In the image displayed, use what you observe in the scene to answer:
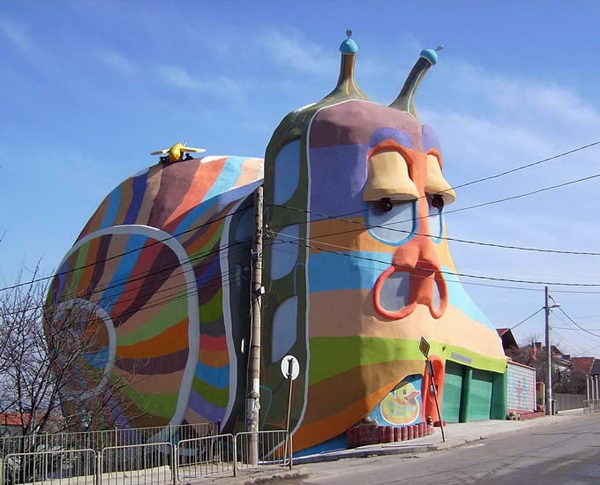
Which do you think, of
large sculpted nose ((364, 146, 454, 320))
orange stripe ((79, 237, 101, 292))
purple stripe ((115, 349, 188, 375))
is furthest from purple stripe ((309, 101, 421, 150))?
orange stripe ((79, 237, 101, 292))

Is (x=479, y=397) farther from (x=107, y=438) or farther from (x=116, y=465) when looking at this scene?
(x=116, y=465)

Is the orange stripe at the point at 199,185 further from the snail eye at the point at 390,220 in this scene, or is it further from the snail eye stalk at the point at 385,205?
the snail eye stalk at the point at 385,205

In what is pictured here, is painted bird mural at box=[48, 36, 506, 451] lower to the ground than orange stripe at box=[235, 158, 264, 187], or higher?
lower

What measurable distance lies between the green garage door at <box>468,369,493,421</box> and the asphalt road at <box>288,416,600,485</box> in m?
7.78

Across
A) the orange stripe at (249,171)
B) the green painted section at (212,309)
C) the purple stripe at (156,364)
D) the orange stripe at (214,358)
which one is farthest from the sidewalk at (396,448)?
the orange stripe at (249,171)

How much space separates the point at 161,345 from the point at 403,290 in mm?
9549

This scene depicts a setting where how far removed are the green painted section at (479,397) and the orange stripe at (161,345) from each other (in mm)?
10754

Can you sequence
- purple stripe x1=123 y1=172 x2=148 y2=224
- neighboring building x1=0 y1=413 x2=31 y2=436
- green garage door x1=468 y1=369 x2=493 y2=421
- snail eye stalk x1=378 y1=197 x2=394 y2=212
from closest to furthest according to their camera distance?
neighboring building x1=0 y1=413 x2=31 y2=436
snail eye stalk x1=378 y1=197 x2=394 y2=212
green garage door x1=468 y1=369 x2=493 y2=421
purple stripe x1=123 y1=172 x2=148 y2=224

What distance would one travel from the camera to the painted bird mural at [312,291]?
23.9m

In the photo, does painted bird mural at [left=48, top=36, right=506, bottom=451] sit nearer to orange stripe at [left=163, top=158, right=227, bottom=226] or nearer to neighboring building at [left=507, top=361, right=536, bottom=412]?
orange stripe at [left=163, top=158, right=227, bottom=226]

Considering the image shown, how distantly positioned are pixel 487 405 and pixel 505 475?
1769 cm

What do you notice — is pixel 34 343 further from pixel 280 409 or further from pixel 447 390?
pixel 447 390

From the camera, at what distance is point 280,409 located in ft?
80.6

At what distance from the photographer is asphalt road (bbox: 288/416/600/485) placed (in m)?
13.4
